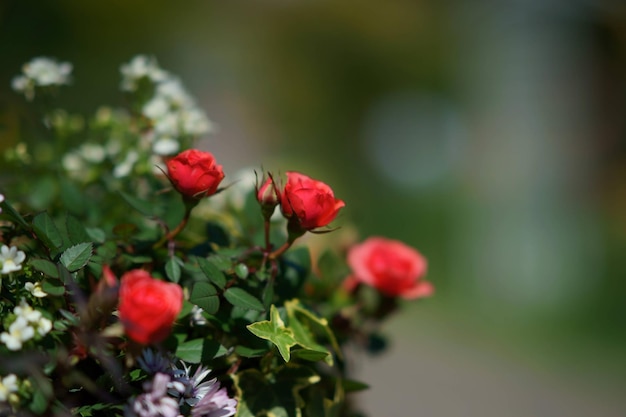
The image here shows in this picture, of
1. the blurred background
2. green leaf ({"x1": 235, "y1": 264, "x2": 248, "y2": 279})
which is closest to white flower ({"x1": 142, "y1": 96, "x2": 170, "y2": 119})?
green leaf ({"x1": 235, "y1": 264, "x2": 248, "y2": 279})

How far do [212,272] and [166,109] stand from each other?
0.26 m

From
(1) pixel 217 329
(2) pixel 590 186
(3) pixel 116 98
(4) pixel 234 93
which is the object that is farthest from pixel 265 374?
(2) pixel 590 186

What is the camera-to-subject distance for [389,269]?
2.17 feet

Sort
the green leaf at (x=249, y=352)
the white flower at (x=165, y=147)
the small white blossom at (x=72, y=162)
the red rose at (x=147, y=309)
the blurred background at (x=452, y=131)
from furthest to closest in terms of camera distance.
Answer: the blurred background at (x=452, y=131) < the small white blossom at (x=72, y=162) < the white flower at (x=165, y=147) < the green leaf at (x=249, y=352) < the red rose at (x=147, y=309)

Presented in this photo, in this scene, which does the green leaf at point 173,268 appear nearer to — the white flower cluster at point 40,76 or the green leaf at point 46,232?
the green leaf at point 46,232

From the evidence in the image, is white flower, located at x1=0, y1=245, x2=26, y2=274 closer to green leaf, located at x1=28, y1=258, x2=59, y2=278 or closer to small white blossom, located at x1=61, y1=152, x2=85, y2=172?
green leaf, located at x1=28, y1=258, x2=59, y2=278

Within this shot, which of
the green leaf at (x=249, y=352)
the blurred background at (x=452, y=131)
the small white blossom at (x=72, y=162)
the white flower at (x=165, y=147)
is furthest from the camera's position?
the blurred background at (x=452, y=131)

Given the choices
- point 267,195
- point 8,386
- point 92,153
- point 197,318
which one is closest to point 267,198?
point 267,195

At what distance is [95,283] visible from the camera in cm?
47

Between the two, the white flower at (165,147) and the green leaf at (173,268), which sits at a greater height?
the white flower at (165,147)

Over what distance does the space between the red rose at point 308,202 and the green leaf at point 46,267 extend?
6.4 inches

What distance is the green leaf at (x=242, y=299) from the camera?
1.54 ft

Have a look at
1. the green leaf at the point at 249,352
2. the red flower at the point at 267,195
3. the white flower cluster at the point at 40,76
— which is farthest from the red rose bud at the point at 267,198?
the white flower cluster at the point at 40,76

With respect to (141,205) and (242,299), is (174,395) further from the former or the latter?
(141,205)
